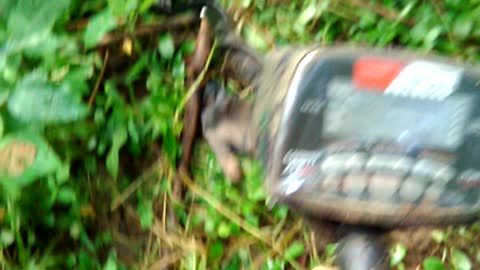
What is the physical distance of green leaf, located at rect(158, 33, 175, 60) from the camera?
33.1 inches

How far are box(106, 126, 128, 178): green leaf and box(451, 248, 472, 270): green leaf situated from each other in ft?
1.49

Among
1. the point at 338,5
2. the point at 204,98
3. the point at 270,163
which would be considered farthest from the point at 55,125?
the point at 338,5

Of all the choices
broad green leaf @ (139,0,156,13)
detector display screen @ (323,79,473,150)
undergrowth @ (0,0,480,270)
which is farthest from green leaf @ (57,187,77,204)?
detector display screen @ (323,79,473,150)

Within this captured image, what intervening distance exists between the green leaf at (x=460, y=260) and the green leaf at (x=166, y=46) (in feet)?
1.50

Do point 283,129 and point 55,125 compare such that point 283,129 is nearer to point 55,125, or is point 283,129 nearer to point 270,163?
point 270,163

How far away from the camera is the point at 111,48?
0.83 metres

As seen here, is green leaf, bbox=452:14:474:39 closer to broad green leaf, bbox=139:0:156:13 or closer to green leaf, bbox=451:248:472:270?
green leaf, bbox=451:248:472:270

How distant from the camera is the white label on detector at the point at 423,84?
1.83ft

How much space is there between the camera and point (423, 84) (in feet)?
1.84

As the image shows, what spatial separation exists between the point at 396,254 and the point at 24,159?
1.55 ft

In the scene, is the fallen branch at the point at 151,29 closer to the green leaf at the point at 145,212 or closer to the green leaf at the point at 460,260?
the green leaf at the point at 145,212

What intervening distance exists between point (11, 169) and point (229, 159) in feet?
0.85

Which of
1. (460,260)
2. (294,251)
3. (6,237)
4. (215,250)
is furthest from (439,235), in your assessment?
(6,237)

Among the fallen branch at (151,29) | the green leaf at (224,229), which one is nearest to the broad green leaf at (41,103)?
the fallen branch at (151,29)
